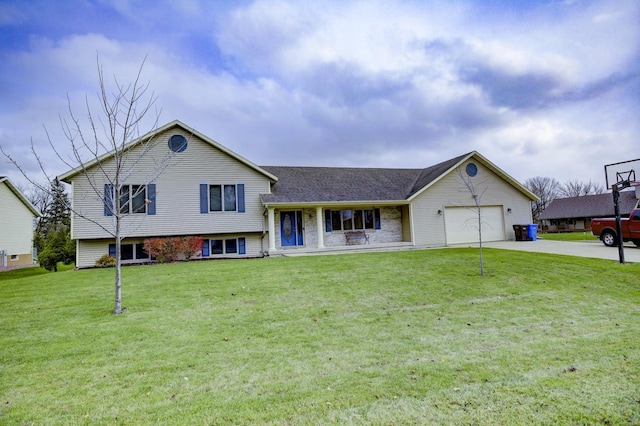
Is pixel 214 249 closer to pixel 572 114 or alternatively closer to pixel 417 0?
pixel 417 0

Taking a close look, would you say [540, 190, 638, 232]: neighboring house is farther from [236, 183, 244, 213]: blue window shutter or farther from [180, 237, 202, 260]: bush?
[180, 237, 202, 260]: bush

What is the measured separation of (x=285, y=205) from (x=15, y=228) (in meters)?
21.4

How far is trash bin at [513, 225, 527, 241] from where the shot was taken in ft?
65.2

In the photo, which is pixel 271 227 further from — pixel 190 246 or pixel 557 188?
pixel 557 188

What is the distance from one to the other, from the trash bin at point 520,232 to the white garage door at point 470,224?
759 millimetres

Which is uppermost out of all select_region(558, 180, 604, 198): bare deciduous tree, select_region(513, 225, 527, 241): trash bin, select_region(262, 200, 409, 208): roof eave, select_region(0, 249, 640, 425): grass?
select_region(558, 180, 604, 198): bare deciduous tree

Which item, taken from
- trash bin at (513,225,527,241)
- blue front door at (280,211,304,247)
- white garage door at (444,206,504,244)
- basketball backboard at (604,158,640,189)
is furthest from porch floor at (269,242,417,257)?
basketball backboard at (604,158,640,189)

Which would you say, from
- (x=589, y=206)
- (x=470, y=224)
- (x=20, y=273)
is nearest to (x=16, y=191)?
(x=20, y=273)

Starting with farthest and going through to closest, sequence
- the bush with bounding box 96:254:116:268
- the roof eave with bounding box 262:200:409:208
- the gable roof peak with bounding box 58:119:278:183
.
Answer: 1. the roof eave with bounding box 262:200:409:208
2. the bush with bounding box 96:254:116:268
3. the gable roof peak with bounding box 58:119:278:183

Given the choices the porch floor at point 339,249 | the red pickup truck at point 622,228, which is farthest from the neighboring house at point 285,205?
the red pickup truck at point 622,228

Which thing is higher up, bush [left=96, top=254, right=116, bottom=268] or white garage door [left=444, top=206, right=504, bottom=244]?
white garage door [left=444, top=206, right=504, bottom=244]

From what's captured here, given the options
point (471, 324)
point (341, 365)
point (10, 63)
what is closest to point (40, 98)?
point (10, 63)

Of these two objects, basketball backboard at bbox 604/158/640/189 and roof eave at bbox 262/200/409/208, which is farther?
roof eave at bbox 262/200/409/208

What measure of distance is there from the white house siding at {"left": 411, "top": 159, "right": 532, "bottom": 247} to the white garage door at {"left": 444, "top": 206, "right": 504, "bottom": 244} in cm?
31
